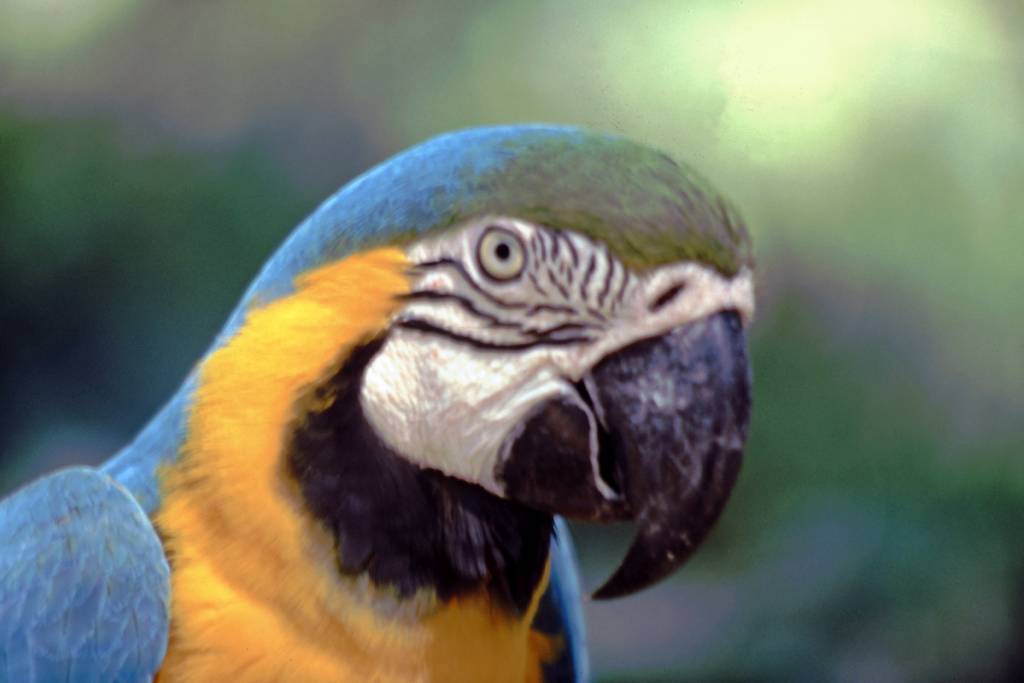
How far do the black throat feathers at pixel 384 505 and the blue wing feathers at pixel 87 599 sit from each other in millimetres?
139

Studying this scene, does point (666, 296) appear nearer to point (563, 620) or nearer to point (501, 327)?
point (501, 327)

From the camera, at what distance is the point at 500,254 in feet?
2.38

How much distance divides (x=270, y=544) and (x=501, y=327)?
244 millimetres

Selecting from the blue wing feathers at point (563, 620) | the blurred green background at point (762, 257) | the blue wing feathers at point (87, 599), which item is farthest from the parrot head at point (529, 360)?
the blurred green background at point (762, 257)

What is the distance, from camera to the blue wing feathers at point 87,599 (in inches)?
30.0

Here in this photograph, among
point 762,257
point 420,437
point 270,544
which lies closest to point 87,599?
point 270,544

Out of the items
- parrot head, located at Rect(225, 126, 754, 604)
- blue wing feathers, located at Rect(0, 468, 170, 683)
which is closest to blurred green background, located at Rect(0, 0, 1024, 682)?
parrot head, located at Rect(225, 126, 754, 604)

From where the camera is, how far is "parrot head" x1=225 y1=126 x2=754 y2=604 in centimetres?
69

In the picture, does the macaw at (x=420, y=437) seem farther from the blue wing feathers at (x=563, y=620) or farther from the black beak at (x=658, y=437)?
the blue wing feathers at (x=563, y=620)

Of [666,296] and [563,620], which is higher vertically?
[666,296]

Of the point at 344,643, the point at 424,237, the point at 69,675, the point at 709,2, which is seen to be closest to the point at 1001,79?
the point at 709,2

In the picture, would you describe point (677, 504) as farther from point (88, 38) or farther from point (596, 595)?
point (88, 38)

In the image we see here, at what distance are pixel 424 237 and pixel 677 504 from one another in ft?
0.85

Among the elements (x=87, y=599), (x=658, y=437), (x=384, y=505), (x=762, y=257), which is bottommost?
(x=87, y=599)
